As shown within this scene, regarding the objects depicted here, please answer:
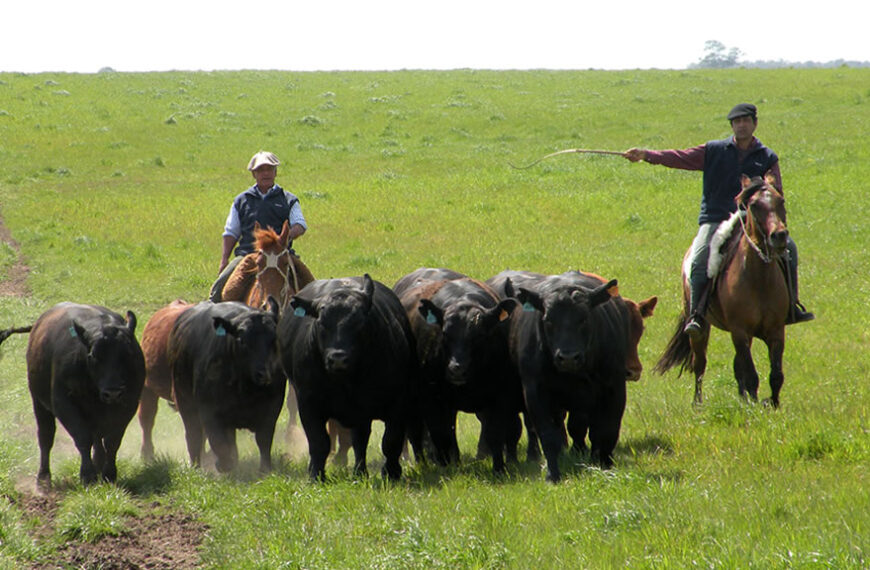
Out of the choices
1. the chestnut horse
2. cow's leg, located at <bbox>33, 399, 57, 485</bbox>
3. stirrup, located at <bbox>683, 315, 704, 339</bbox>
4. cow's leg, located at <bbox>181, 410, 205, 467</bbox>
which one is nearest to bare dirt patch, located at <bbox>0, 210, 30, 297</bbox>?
the chestnut horse

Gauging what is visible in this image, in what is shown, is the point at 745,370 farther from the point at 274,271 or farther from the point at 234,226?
the point at 234,226

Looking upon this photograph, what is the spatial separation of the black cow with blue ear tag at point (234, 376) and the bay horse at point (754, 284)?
4.53 metres

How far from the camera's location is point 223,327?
927 cm

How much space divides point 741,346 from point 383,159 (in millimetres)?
24561

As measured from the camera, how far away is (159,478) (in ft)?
29.2

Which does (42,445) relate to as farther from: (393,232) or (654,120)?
(654,120)

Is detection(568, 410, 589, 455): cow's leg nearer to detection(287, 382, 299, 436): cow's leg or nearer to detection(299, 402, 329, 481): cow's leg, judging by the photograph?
detection(299, 402, 329, 481): cow's leg

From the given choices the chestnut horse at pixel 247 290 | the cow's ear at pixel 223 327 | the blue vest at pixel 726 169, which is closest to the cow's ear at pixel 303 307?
the cow's ear at pixel 223 327

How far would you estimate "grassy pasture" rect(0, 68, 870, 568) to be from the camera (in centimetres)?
640

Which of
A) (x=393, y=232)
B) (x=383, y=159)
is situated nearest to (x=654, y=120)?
(x=383, y=159)

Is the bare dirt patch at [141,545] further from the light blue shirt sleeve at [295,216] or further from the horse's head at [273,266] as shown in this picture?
the light blue shirt sleeve at [295,216]

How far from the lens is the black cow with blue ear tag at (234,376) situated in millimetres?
9086

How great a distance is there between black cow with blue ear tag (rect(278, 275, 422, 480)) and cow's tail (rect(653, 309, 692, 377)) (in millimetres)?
4139

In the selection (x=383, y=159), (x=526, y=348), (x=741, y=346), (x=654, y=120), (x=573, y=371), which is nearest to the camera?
(x=573, y=371)
